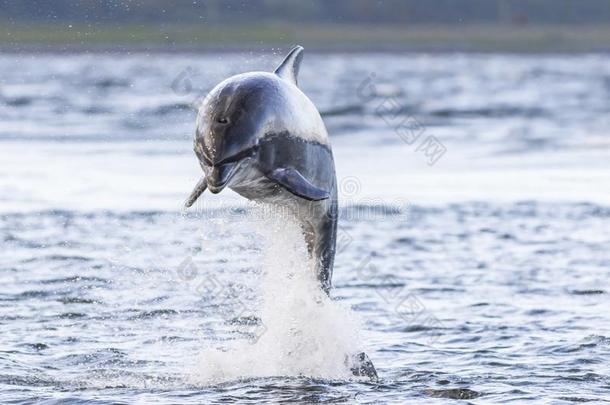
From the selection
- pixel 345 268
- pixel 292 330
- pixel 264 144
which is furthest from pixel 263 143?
pixel 345 268

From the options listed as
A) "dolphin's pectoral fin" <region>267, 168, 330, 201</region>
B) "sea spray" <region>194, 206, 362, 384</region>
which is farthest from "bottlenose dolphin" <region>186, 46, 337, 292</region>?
"sea spray" <region>194, 206, 362, 384</region>

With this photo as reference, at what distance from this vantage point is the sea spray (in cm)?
1180

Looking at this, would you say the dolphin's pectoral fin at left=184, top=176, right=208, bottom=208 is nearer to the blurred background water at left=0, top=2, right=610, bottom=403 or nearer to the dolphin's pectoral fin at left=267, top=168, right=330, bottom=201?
the dolphin's pectoral fin at left=267, top=168, right=330, bottom=201

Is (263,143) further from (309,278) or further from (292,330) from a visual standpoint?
(292,330)

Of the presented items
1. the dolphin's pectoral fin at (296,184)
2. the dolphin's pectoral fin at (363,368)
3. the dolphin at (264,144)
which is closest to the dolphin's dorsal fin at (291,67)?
the dolphin at (264,144)

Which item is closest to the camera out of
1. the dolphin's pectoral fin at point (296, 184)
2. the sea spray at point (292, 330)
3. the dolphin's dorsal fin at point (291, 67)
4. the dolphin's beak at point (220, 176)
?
the dolphin's beak at point (220, 176)

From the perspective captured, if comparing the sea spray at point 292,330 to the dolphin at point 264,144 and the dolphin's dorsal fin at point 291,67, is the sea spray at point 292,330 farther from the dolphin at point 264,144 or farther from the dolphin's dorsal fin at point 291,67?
the dolphin's dorsal fin at point 291,67

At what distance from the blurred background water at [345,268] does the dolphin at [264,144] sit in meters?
1.39

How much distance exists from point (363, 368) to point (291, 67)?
2400mm

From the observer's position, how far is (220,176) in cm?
969

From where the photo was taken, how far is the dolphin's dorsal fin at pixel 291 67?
1103 centimetres

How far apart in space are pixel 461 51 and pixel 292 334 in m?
93.2

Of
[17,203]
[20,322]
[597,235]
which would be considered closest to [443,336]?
[20,322]

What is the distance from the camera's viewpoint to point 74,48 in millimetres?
104125
